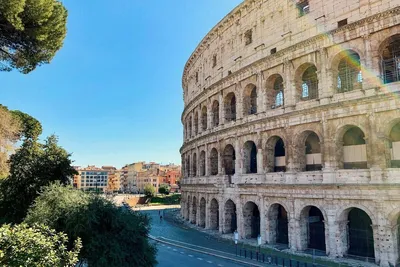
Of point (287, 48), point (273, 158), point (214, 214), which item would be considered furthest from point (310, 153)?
point (214, 214)

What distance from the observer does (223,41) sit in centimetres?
2839

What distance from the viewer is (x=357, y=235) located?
18422mm

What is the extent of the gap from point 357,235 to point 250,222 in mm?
7688

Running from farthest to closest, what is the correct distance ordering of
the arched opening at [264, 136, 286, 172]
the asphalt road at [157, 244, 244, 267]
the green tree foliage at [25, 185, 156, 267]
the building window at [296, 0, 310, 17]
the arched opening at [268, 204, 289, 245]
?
1. the arched opening at [264, 136, 286, 172]
2. the arched opening at [268, 204, 289, 245]
3. the building window at [296, 0, 310, 17]
4. the asphalt road at [157, 244, 244, 267]
5. the green tree foliage at [25, 185, 156, 267]

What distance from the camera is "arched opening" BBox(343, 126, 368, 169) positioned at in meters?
18.4

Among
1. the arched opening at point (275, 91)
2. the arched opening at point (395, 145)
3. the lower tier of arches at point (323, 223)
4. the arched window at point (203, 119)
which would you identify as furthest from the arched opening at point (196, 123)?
the arched opening at point (395, 145)

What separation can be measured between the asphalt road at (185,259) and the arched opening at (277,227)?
4.45m

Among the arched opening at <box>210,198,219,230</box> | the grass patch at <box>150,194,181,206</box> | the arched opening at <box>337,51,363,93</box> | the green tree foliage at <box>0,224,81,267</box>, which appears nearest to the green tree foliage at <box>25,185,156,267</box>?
the green tree foliage at <box>0,224,81,267</box>

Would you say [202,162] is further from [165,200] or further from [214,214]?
[165,200]

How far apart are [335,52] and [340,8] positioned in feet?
8.60

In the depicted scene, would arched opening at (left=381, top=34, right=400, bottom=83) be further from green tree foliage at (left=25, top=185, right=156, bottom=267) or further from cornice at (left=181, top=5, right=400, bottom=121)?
green tree foliage at (left=25, top=185, right=156, bottom=267)

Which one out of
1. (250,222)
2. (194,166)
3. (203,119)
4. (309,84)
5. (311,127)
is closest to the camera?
(311,127)

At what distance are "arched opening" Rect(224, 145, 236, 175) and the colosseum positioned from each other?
3.8 inches

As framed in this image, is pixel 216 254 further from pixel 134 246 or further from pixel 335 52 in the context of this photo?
pixel 335 52
